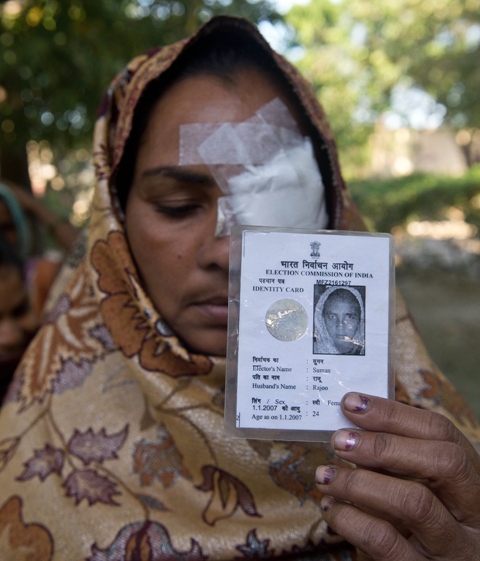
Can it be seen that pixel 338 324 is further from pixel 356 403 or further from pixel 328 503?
pixel 328 503

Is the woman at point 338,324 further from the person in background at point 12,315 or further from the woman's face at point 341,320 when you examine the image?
the person in background at point 12,315

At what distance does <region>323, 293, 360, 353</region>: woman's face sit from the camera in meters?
0.84

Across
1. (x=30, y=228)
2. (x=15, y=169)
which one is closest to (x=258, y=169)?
(x=30, y=228)

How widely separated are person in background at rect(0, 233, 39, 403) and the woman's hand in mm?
1502

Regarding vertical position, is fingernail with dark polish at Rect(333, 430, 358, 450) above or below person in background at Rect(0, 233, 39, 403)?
below

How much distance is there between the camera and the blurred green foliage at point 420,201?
10.2m

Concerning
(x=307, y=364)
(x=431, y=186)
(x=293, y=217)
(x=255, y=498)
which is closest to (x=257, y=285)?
(x=307, y=364)

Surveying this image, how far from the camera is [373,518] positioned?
2.60ft

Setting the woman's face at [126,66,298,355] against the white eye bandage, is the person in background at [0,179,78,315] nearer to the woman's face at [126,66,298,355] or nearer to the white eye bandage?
the woman's face at [126,66,298,355]

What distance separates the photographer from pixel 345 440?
78cm

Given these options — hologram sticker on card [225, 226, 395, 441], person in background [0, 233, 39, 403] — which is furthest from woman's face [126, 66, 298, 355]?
person in background [0, 233, 39, 403]

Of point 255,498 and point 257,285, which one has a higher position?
point 257,285

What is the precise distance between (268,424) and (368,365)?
0.60 feet

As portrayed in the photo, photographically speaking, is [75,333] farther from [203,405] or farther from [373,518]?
[373,518]
